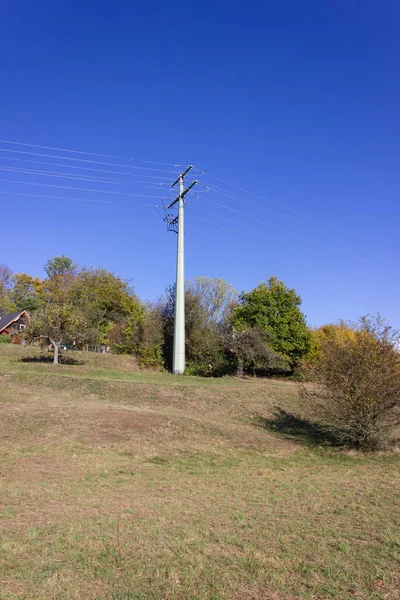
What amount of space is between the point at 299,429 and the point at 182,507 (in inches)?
464

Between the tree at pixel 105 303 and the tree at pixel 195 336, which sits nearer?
the tree at pixel 195 336

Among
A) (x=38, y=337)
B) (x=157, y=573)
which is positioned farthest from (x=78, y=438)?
(x=38, y=337)

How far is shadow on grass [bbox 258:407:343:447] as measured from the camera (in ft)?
53.6

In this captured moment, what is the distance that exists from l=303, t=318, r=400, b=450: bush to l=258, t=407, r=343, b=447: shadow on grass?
1.10 m

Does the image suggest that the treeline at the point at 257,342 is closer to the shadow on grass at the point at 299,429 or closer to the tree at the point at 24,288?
the shadow on grass at the point at 299,429

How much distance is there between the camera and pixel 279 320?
1407 inches

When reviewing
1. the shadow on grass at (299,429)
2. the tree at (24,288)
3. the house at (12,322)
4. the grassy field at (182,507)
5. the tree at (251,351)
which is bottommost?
the shadow on grass at (299,429)

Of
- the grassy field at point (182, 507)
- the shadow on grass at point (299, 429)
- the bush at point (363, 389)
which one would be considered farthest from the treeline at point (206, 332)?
the bush at point (363, 389)

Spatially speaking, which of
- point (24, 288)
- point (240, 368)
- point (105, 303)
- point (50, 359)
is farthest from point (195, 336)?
point (24, 288)

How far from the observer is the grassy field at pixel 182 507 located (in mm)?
4699

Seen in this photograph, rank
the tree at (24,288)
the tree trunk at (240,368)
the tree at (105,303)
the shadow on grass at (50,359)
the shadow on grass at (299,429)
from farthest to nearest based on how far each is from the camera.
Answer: the tree at (24,288) → the tree at (105,303) → the tree trunk at (240,368) → the shadow on grass at (50,359) → the shadow on grass at (299,429)

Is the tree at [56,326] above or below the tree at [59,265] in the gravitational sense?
below

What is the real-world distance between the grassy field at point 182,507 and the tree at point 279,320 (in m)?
17.0

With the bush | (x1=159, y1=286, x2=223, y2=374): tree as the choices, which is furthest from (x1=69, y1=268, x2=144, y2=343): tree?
the bush
